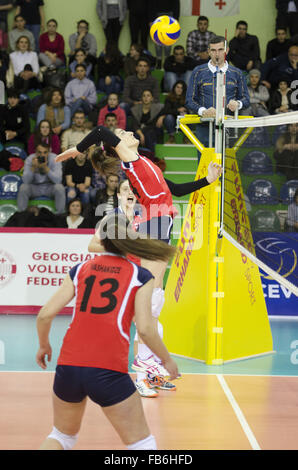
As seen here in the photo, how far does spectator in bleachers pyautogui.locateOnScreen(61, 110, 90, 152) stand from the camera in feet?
41.5

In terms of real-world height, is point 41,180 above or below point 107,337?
above

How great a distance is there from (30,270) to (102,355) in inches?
252

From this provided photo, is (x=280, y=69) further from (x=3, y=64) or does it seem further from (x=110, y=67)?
(x=3, y=64)

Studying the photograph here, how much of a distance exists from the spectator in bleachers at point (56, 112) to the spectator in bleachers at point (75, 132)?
1.56 ft

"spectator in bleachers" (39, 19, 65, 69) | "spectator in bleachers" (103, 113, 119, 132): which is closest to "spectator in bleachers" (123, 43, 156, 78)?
"spectator in bleachers" (39, 19, 65, 69)

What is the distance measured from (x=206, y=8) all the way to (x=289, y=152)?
5.99m

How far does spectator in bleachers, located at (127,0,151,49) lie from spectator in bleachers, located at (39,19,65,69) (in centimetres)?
156

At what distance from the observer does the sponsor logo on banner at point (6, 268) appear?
9.71 m

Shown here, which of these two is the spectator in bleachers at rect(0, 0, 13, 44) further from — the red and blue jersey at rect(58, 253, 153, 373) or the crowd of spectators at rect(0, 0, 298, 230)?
the red and blue jersey at rect(58, 253, 153, 373)

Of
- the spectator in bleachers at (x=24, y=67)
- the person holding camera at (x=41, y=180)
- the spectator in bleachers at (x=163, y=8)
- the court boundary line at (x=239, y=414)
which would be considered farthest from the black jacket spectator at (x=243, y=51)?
the court boundary line at (x=239, y=414)

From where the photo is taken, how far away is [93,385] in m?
3.46

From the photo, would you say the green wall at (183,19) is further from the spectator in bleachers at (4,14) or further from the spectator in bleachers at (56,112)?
the spectator in bleachers at (56,112)

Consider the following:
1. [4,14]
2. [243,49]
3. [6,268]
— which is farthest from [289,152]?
[4,14]

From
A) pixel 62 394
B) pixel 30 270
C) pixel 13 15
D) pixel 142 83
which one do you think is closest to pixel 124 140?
pixel 62 394
